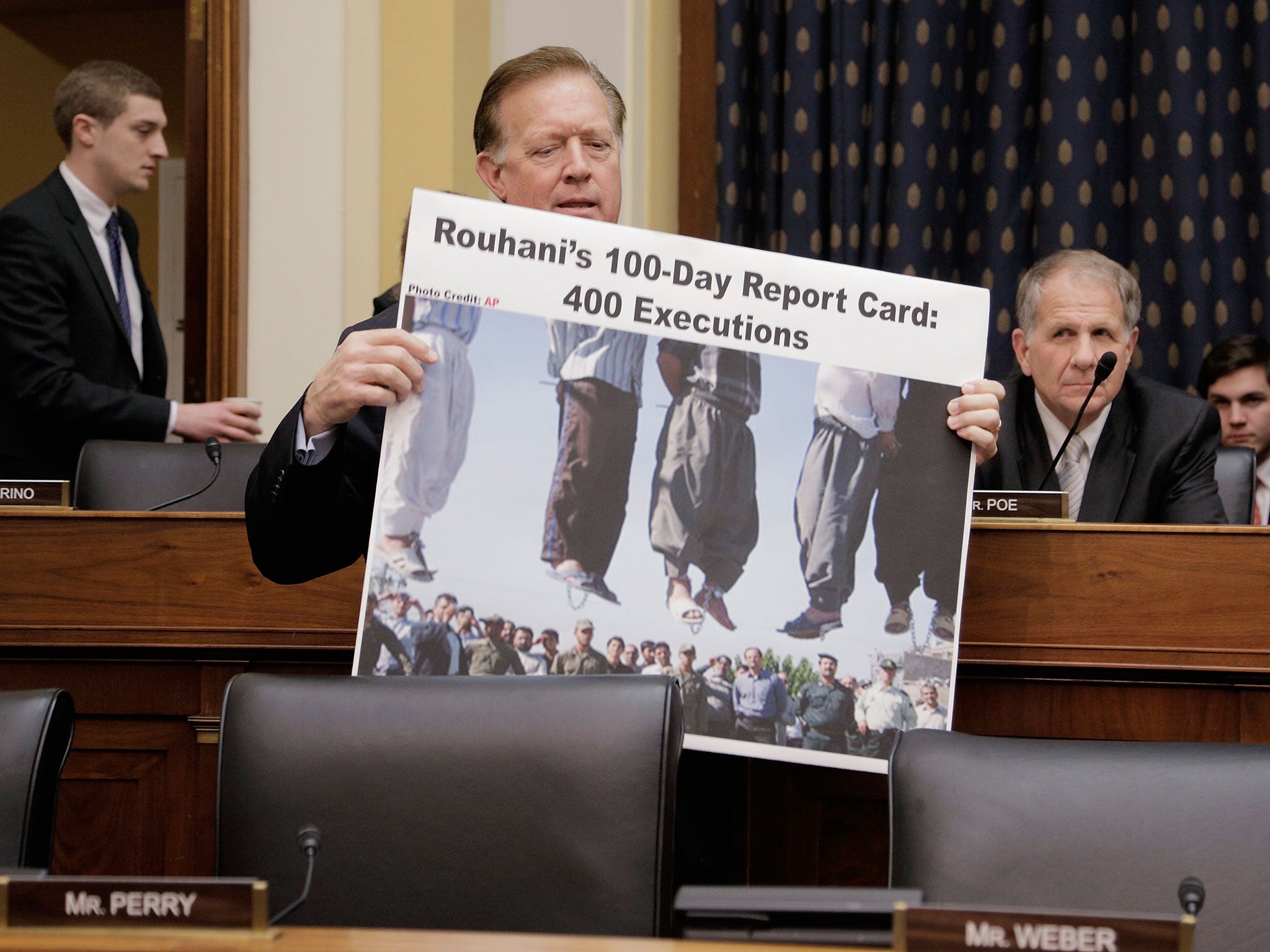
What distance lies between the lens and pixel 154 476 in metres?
2.75

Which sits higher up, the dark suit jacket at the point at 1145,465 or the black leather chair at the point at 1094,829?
the dark suit jacket at the point at 1145,465

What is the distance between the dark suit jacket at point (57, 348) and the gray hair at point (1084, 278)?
2126 mm

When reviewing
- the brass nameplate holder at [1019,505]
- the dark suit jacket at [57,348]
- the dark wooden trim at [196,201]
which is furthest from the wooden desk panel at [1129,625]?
the dark wooden trim at [196,201]

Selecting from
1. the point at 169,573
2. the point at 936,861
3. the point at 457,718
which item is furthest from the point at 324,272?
the point at 936,861

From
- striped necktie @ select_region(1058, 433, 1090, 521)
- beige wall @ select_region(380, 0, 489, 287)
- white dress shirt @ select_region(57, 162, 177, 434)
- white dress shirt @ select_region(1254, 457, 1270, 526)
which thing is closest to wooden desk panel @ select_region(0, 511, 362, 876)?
striped necktie @ select_region(1058, 433, 1090, 521)

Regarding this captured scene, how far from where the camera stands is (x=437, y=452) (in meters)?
1.42

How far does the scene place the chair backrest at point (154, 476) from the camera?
8.91 ft

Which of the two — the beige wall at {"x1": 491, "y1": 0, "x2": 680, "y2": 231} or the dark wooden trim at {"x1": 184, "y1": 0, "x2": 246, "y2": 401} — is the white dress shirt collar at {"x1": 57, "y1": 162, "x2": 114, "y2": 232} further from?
the beige wall at {"x1": 491, "y1": 0, "x2": 680, "y2": 231}

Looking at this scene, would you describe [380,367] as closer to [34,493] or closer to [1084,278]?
[34,493]

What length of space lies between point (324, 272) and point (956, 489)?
9.06 ft

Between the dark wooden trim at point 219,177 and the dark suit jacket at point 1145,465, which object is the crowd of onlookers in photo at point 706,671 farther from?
the dark wooden trim at point 219,177

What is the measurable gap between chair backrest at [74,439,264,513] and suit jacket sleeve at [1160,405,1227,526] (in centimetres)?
183

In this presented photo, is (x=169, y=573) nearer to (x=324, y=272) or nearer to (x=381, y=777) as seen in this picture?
(x=381, y=777)

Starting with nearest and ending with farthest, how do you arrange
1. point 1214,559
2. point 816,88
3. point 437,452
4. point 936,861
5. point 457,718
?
point 936,861 → point 457,718 → point 437,452 → point 1214,559 → point 816,88
